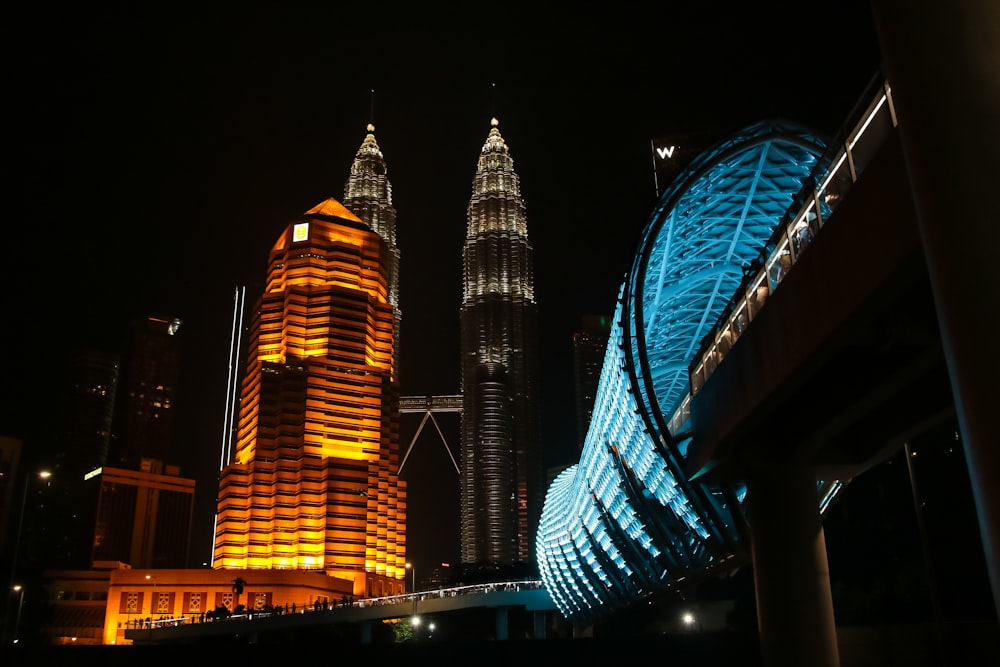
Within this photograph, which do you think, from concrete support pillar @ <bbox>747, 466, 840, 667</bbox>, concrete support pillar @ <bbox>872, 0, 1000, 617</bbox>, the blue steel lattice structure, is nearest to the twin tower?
the blue steel lattice structure

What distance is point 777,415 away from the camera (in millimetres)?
21453

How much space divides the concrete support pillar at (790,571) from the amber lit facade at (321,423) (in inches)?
5222

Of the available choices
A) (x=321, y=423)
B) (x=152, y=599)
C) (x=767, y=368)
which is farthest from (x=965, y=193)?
(x=321, y=423)

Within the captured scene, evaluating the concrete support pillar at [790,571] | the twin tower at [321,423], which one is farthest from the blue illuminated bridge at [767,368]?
the twin tower at [321,423]

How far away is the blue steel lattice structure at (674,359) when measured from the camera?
30109 mm

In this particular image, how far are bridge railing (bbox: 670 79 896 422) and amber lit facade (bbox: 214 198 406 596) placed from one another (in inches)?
5305

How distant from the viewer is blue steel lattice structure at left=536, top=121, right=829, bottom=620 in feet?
98.8

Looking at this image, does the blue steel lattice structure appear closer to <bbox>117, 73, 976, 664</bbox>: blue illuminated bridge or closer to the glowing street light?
<bbox>117, 73, 976, 664</bbox>: blue illuminated bridge

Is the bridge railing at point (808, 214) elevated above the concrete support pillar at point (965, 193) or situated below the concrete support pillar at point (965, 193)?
above

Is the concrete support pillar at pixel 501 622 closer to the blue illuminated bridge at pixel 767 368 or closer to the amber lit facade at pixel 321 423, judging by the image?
the blue illuminated bridge at pixel 767 368

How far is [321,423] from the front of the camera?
16125 centimetres

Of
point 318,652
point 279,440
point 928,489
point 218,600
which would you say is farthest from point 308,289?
point 318,652

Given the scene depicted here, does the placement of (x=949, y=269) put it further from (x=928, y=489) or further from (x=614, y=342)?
(x=928, y=489)

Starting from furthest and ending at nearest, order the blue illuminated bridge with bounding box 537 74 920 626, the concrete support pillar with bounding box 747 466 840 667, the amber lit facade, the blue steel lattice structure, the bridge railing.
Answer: the amber lit facade, the blue steel lattice structure, the concrete support pillar with bounding box 747 466 840 667, the blue illuminated bridge with bounding box 537 74 920 626, the bridge railing
